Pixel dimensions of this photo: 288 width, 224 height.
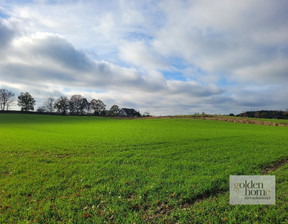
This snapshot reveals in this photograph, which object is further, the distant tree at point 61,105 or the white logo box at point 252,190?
the distant tree at point 61,105

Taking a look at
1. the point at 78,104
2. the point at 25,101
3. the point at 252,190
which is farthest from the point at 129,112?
the point at 252,190

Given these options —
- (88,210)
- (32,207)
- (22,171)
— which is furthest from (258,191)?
(22,171)

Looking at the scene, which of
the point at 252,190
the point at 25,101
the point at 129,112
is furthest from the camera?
the point at 129,112

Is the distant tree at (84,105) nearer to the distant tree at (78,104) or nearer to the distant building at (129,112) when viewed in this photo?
the distant tree at (78,104)

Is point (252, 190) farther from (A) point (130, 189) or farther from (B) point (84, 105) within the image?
(B) point (84, 105)

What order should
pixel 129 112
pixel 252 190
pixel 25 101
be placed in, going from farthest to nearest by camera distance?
1. pixel 129 112
2. pixel 25 101
3. pixel 252 190

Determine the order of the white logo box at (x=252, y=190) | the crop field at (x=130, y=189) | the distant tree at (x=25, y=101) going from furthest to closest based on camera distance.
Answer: the distant tree at (x=25, y=101)
the white logo box at (x=252, y=190)
the crop field at (x=130, y=189)

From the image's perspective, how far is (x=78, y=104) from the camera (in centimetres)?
11044

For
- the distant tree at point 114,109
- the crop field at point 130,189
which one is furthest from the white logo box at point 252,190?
the distant tree at point 114,109

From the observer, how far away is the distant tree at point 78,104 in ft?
356

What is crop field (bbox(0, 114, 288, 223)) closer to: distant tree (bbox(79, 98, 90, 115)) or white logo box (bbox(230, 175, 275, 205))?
white logo box (bbox(230, 175, 275, 205))

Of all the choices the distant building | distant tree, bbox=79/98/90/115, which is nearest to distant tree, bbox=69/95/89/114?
distant tree, bbox=79/98/90/115

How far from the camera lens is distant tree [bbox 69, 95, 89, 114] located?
356ft

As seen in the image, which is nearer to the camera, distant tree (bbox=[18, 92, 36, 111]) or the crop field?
the crop field
